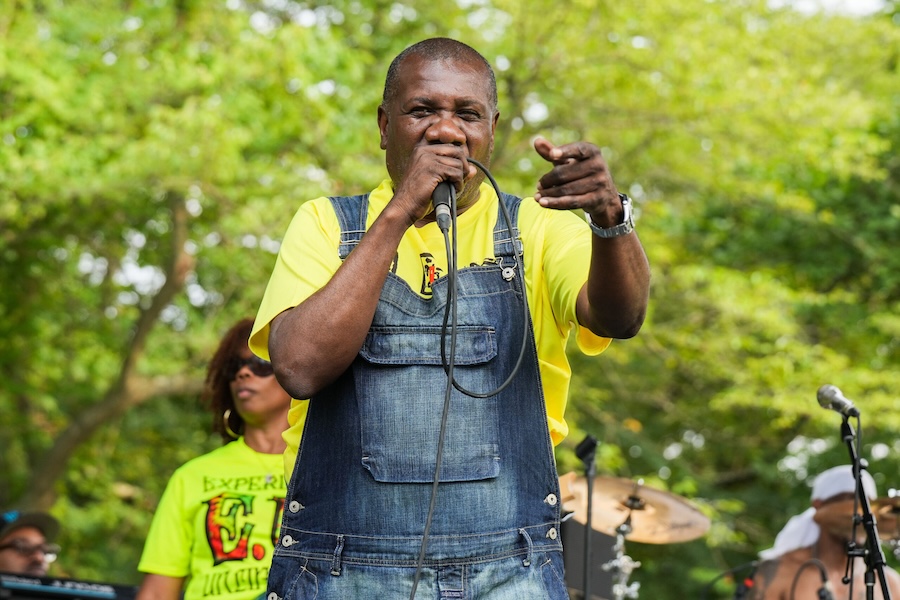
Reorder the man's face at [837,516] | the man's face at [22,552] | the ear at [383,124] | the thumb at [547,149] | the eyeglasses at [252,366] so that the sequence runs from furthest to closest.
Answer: the man's face at [22,552] → the man's face at [837,516] → the eyeglasses at [252,366] → the ear at [383,124] → the thumb at [547,149]

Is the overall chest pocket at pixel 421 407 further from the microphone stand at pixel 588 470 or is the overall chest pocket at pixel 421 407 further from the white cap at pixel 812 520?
the white cap at pixel 812 520

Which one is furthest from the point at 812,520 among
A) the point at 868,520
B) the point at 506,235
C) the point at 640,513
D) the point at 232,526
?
the point at 506,235

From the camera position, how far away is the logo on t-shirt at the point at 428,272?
2.19 metres

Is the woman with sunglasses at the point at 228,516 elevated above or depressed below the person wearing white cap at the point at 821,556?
below

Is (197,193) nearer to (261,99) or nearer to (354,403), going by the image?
(261,99)

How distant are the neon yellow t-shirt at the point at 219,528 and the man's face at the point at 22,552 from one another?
2483 millimetres

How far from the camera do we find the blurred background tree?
9.94 metres

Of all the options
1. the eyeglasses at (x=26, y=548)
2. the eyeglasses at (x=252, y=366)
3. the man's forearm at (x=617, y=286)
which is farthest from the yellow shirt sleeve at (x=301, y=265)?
the eyeglasses at (x=26, y=548)

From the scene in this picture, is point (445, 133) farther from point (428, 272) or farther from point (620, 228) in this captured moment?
point (620, 228)

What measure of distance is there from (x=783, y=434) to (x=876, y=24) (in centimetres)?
581

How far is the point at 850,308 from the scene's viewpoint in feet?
43.0

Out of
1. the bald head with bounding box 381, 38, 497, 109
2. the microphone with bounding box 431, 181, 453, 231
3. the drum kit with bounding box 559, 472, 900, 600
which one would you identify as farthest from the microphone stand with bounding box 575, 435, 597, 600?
the microphone with bounding box 431, 181, 453, 231

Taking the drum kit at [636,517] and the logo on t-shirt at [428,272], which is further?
the drum kit at [636,517]

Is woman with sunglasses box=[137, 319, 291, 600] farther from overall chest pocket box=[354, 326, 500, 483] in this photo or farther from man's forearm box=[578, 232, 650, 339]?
→ man's forearm box=[578, 232, 650, 339]
